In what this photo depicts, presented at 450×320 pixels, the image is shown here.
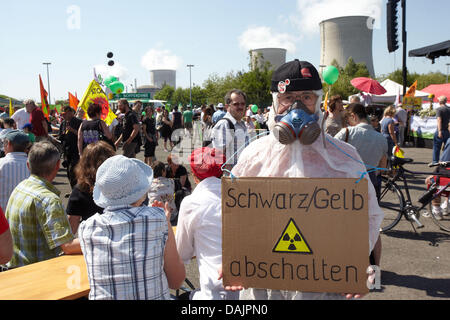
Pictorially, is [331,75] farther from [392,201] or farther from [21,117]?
[21,117]

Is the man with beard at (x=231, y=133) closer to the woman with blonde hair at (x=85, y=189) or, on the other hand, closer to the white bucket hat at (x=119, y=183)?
Answer: the woman with blonde hair at (x=85, y=189)

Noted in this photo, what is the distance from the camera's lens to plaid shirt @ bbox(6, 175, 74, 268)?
2.55 meters

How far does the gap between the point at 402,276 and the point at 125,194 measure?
10.9 feet

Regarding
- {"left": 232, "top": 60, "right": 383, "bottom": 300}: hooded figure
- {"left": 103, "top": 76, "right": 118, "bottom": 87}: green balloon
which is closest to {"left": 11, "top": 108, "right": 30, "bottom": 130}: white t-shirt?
{"left": 103, "top": 76, "right": 118, "bottom": 87}: green balloon

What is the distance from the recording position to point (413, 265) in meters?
4.24

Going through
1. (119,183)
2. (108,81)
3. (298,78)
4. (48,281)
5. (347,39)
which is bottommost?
(48,281)

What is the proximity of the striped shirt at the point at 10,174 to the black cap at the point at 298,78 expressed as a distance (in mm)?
3037

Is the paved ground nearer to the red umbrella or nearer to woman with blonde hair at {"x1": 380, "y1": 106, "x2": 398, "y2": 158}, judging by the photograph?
woman with blonde hair at {"x1": 380, "y1": 106, "x2": 398, "y2": 158}

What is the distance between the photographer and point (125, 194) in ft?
6.08

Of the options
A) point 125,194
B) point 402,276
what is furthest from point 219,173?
point 402,276

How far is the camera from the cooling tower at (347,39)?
45219mm

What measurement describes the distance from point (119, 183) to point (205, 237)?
1.90 feet

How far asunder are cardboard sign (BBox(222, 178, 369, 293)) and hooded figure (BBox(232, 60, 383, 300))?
15 cm

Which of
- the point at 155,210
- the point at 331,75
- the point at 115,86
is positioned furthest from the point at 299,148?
the point at 115,86
